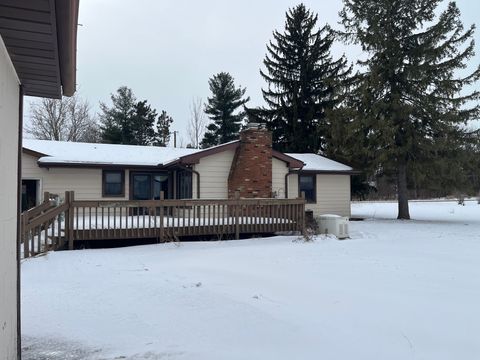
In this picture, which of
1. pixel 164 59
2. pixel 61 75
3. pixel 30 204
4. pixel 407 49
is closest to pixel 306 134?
pixel 407 49

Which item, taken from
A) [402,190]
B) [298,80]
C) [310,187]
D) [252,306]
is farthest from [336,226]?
[298,80]

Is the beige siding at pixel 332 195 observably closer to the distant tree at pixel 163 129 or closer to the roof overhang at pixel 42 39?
the roof overhang at pixel 42 39

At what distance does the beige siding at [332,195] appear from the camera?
72.1ft

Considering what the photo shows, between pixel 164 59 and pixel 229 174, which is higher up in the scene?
pixel 164 59

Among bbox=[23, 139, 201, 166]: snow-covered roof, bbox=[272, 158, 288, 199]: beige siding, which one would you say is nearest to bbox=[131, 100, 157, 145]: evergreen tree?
bbox=[23, 139, 201, 166]: snow-covered roof

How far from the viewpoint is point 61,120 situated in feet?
137

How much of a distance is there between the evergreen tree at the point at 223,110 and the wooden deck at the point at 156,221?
27.8 m

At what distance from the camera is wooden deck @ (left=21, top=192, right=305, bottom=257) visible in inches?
462

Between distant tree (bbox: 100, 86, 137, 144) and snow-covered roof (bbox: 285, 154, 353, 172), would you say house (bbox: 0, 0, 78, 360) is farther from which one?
distant tree (bbox: 100, 86, 137, 144)

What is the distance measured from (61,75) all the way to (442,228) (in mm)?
17336

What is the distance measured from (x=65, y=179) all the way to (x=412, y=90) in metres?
15.8

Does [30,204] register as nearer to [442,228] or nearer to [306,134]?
[442,228]

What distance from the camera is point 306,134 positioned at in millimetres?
31781

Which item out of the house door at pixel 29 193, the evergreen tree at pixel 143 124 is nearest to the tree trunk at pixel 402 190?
the house door at pixel 29 193
